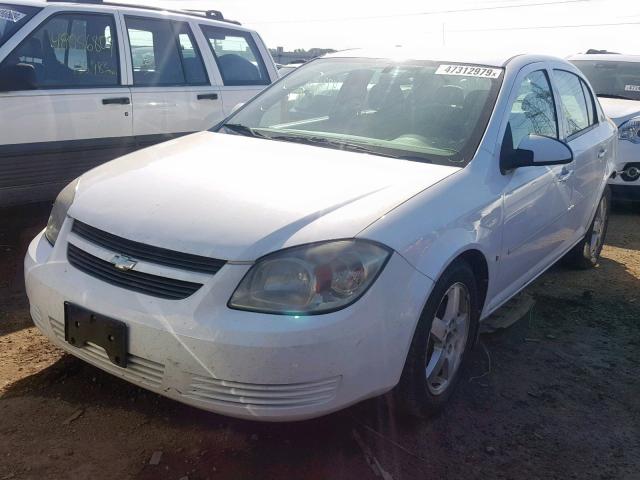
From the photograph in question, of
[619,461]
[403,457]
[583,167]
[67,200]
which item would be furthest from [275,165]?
[583,167]

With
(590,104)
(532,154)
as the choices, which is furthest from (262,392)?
(590,104)

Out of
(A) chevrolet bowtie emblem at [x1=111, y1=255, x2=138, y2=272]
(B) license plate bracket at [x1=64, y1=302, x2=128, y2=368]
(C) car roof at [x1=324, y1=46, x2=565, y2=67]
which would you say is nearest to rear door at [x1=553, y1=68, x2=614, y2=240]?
(C) car roof at [x1=324, y1=46, x2=565, y2=67]

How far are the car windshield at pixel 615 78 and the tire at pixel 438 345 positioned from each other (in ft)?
20.4

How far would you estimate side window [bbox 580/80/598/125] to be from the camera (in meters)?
4.89

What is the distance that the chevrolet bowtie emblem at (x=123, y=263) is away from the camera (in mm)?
2434

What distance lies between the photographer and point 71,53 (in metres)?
5.12

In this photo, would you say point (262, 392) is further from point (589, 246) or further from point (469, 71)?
point (589, 246)

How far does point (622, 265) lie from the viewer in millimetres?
5527

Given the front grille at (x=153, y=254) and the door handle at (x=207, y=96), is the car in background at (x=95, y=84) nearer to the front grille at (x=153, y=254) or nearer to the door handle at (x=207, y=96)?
the door handle at (x=207, y=96)

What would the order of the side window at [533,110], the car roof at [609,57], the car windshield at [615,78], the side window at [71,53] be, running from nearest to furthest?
1. the side window at [533,110]
2. the side window at [71,53]
3. the car windshield at [615,78]
4. the car roof at [609,57]

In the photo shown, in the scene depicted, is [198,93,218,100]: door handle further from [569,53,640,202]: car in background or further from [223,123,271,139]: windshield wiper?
[569,53,640,202]: car in background

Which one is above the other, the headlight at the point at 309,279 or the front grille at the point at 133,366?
the headlight at the point at 309,279

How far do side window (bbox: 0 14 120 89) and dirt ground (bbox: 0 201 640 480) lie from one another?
7.00ft

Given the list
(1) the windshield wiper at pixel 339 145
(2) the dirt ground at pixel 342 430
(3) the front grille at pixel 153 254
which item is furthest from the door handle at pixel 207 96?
(3) the front grille at pixel 153 254
